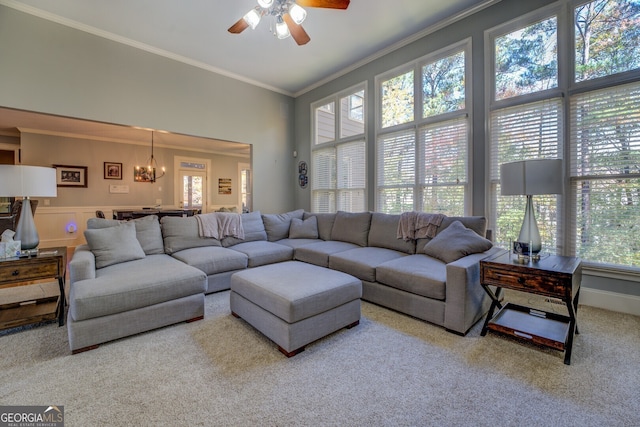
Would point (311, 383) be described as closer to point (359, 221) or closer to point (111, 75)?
point (359, 221)

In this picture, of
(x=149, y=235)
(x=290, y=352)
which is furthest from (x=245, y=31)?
(x=290, y=352)

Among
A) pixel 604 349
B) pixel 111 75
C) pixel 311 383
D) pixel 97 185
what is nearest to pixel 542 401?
pixel 604 349

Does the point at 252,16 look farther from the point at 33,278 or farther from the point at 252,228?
the point at 33,278

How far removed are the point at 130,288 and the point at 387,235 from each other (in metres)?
2.77

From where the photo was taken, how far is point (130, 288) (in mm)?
2145

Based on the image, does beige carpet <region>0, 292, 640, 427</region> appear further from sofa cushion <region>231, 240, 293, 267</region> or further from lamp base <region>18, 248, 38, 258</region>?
sofa cushion <region>231, 240, 293, 267</region>

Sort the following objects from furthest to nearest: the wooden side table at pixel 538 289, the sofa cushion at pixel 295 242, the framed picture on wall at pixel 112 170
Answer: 1. the framed picture on wall at pixel 112 170
2. the sofa cushion at pixel 295 242
3. the wooden side table at pixel 538 289

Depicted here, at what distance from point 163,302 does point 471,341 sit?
253cm

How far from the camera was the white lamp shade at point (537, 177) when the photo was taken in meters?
2.09

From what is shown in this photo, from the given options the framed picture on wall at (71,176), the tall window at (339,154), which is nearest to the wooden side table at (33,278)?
the tall window at (339,154)

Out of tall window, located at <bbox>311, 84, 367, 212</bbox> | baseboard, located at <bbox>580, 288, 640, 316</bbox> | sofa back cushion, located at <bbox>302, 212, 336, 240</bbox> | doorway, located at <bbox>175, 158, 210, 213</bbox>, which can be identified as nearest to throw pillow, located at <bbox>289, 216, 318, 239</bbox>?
sofa back cushion, located at <bbox>302, 212, 336, 240</bbox>

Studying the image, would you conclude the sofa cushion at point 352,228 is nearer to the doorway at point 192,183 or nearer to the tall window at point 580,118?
the tall window at point 580,118

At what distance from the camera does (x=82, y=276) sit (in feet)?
7.22

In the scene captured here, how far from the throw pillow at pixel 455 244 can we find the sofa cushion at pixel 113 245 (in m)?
3.19
